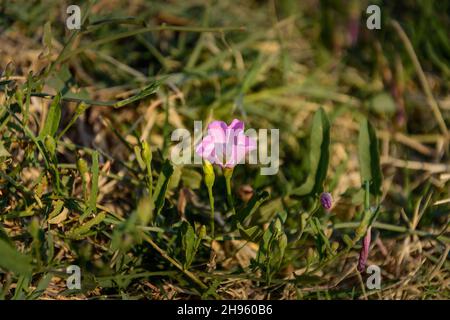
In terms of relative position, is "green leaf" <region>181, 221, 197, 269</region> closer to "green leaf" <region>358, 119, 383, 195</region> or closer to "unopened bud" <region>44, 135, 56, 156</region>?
"unopened bud" <region>44, 135, 56, 156</region>

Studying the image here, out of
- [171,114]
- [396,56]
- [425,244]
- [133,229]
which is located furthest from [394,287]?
[396,56]

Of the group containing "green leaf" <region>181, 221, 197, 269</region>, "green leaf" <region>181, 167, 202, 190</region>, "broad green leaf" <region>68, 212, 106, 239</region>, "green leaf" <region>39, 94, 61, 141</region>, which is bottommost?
"green leaf" <region>181, 221, 197, 269</region>

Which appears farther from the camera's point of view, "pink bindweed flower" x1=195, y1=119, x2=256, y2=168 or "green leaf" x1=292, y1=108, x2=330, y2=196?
"green leaf" x1=292, y1=108, x2=330, y2=196

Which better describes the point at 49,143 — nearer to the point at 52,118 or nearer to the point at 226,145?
the point at 52,118

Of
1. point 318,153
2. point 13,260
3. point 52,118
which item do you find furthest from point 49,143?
point 318,153

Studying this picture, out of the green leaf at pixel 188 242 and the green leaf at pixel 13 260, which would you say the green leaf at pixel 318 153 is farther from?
the green leaf at pixel 13 260

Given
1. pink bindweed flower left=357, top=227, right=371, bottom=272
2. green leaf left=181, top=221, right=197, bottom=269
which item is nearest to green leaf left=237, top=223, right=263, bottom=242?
green leaf left=181, top=221, right=197, bottom=269
